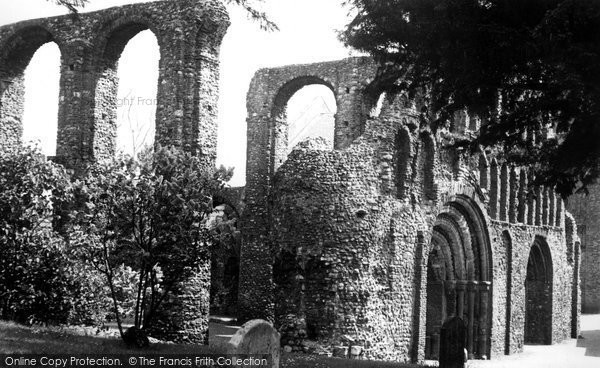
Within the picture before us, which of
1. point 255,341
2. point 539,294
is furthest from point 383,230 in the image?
point 539,294

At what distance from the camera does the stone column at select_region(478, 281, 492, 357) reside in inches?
871

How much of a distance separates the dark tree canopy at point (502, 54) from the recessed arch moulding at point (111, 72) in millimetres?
7708

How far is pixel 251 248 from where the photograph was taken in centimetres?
2452

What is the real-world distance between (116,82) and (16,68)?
2815 millimetres

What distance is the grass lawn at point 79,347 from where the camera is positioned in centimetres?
1124

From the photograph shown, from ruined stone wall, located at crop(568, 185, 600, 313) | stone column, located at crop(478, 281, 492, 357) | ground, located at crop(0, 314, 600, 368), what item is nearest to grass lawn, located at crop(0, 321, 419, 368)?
ground, located at crop(0, 314, 600, 368)

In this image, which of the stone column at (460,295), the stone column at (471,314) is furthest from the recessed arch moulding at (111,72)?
the stone column at (471,314)

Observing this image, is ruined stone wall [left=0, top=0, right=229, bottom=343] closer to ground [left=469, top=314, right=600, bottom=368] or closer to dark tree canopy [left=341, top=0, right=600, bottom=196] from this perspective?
dark tree canopy [left=341, top=0, right=600, bottom=196]

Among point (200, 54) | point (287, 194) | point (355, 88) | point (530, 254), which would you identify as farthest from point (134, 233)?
point (530, 254)

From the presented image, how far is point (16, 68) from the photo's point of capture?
19969 millimetres

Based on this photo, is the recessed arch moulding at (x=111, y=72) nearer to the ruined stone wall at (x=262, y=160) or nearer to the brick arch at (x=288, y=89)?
the ruined stone wall at (x=262, y=160)

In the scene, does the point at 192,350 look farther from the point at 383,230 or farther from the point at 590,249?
the point at 590,249

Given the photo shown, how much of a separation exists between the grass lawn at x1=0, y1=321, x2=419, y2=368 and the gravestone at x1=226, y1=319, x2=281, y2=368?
2.90 metres

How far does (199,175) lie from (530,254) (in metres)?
17.2
